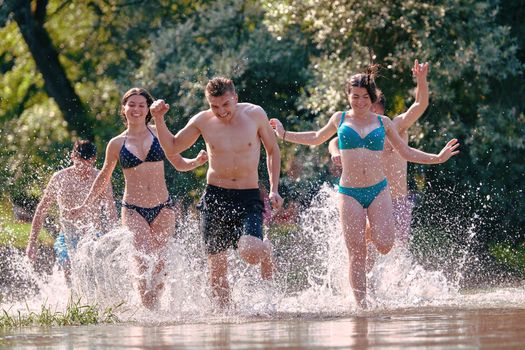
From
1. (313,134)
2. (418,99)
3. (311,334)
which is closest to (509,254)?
(418,99)

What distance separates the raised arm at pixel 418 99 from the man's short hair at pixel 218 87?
181cm

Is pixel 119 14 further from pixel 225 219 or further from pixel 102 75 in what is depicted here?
pixel 225 219

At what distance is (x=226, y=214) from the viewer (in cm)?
995

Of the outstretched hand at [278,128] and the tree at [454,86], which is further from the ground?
the tree at [454,86]

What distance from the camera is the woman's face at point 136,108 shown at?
10.8 metres

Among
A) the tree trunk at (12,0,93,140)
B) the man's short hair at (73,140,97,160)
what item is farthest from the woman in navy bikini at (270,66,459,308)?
the tree trunk at (12,0,93,140)

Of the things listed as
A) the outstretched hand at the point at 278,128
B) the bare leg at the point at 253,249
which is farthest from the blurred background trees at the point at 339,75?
the bare leg at the point at 253,249

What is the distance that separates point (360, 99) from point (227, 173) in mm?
1191

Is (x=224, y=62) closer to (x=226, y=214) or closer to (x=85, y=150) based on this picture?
(x=85, y=150)

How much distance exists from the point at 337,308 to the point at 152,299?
1.38 meters

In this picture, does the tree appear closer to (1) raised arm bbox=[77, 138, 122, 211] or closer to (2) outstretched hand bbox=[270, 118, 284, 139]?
(2) outstretched hand bbox=[270, 118, 284, 139]

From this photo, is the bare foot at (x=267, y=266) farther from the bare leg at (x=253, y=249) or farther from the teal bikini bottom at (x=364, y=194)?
the teal bikini bottom at (x=364, y=194)

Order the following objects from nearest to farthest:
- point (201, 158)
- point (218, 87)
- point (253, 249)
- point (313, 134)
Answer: point (253, 249) → point (218, 87) → point (201, 158) → point (313, 134)

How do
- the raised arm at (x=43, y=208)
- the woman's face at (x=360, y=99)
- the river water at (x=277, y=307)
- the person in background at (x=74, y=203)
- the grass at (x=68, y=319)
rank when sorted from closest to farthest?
the river water at (x=277, y=307) → the grass at (x=68, y=319) → the woman's face at (x=360, y=99) → the person in background at (x=74, y=203) → the raised arm at (x=43, y=208)
